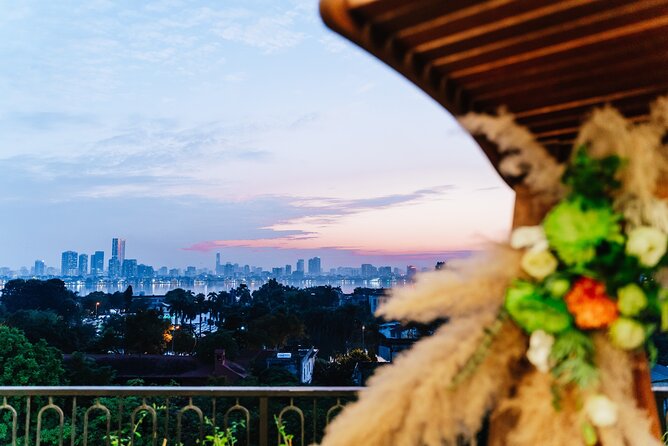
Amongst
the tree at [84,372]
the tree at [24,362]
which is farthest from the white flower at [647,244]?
the tree at [84,372]

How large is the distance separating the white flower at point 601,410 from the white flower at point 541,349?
0.26 feet

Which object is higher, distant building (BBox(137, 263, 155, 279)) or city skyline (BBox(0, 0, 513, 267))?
city skyline (BBox(0, 0, 513, 267))

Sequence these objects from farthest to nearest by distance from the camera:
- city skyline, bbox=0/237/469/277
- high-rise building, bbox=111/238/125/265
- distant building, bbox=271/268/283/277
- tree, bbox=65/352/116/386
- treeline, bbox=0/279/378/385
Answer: high-rise building, bbox=111/238/125/265 < distant building, bbox=271/268/283/277 < city skyline, bbox=0/237/469/277 < treeline, bbox=0/279/378/385 < tree, bbox=65/352/116/386

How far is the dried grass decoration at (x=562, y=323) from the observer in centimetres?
89

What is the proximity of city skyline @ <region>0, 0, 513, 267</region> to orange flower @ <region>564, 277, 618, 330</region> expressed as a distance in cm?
18

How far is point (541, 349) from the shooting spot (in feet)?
Result: 2.97

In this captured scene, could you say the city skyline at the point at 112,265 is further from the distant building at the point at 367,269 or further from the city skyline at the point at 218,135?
the city skyline at the point at 218,135

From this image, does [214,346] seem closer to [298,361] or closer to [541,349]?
[298,361]

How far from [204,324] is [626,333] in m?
53.3

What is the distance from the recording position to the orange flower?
0.90m

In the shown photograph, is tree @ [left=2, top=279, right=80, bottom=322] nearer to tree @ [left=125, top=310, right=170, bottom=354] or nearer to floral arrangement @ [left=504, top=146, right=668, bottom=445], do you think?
tree @ [left=125, top=310, right=170, bottom=354]

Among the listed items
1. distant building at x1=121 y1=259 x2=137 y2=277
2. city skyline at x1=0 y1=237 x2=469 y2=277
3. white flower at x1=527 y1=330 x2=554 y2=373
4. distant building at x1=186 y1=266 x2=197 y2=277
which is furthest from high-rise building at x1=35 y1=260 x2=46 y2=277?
white flower at x1=527 y1=330 x2=554 y2=373

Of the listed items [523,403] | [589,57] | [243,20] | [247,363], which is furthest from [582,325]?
[247,363]

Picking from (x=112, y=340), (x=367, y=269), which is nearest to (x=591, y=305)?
(x=112, y=340)
